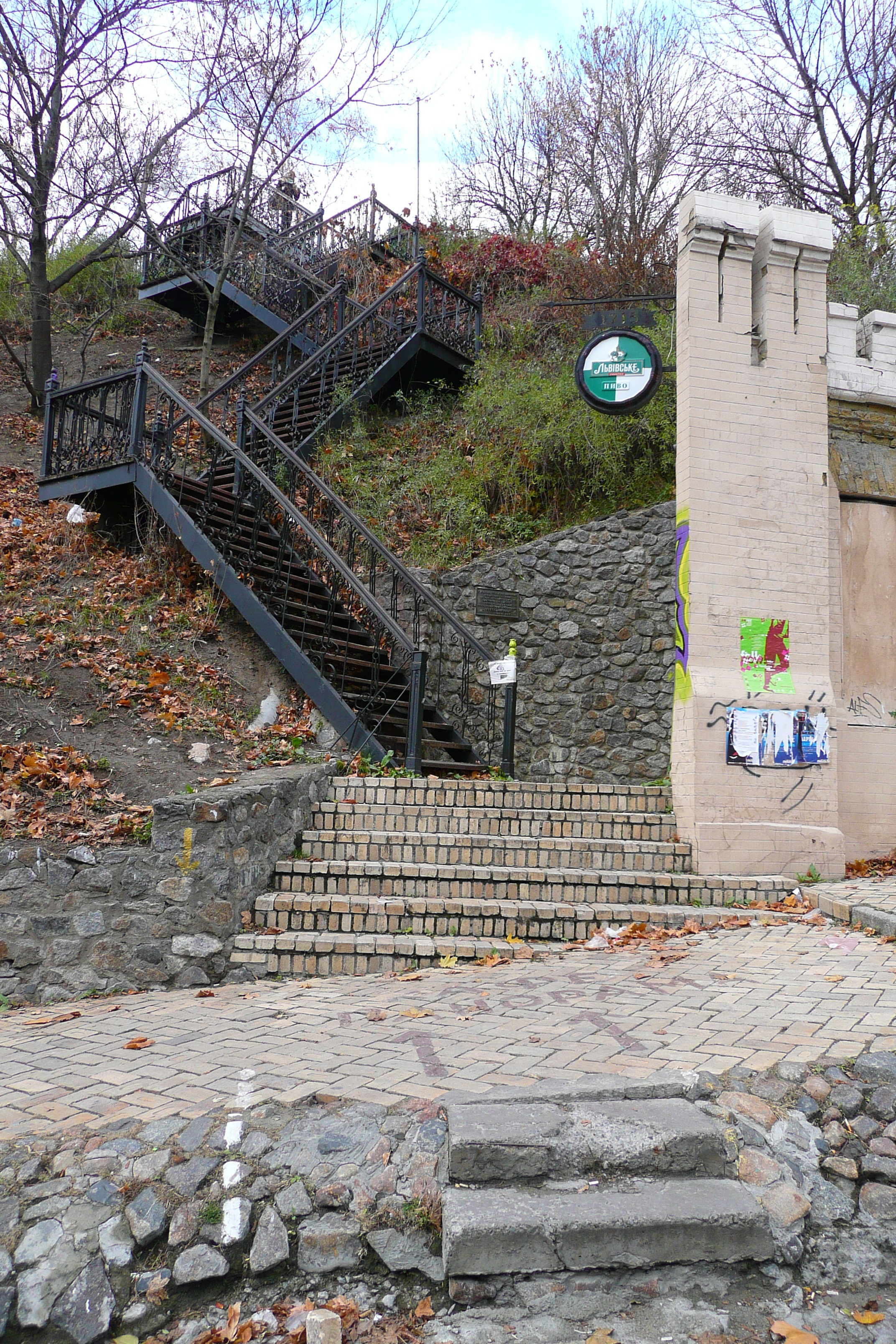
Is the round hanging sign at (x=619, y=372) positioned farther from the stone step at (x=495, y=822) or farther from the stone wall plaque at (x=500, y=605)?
the stone step at (x=495, y=822)

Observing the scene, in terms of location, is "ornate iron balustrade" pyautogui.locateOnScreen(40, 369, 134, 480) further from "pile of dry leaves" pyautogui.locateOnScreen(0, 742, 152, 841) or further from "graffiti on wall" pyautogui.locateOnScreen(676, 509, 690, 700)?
"graffiti on wall" pyautogui.locateOnScreen(676, 509, 690, 700)

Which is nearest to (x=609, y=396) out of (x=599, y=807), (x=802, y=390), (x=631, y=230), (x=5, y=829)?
(x=802, y=390)

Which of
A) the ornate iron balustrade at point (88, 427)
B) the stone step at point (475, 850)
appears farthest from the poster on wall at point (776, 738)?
the ornate iron balustrade at point (88, 427)

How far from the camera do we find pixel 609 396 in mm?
7785

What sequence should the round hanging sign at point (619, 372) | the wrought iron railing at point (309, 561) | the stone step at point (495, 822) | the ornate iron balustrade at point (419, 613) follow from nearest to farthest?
1. the stone step at point (495, 822)
2. the round hanging sign at point (619, 372)
3. the wrought iron railing at point (309, 561)
4. the ornate iron balustrade at point (419, 613)

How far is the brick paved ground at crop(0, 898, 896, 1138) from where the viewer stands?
3.11 m

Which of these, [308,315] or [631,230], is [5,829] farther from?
A: [631,230]

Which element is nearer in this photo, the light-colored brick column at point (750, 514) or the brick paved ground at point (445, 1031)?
the brick paved ground at point (445, 1031)

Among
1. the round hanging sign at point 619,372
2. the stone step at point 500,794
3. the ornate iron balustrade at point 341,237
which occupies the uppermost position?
the ornate iron balustrade at point 341,237

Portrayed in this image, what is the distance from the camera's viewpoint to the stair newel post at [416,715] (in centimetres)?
718

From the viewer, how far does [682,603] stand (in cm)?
686

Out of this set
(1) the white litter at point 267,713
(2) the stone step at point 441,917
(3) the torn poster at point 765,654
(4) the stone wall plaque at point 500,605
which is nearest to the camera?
(2) the stone step at point 441,917

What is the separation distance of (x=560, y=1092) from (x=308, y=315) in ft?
41.6

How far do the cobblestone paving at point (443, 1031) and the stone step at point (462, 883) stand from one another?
77 centimetres
